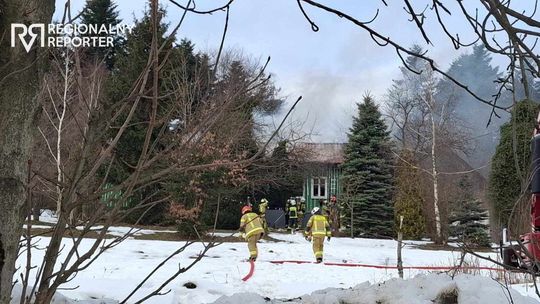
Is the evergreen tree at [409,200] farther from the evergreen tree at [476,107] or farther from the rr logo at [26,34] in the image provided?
the rr logo at [26,34]

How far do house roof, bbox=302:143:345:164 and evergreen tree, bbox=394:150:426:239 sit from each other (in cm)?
471

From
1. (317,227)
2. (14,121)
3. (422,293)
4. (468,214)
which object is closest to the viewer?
(14,121)

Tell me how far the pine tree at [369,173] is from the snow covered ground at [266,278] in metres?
9.75

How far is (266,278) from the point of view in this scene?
8.70 meters

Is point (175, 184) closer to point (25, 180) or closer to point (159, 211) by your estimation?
point (159, 211)

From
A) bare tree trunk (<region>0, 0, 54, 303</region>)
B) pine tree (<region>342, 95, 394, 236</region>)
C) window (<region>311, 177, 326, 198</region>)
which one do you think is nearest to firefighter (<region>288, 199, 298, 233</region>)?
pine tree (<region>342, 95, 394, 236</region>)

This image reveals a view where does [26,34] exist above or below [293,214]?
above

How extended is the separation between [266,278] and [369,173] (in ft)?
56.0

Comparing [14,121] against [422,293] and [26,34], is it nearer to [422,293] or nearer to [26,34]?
[26,34]

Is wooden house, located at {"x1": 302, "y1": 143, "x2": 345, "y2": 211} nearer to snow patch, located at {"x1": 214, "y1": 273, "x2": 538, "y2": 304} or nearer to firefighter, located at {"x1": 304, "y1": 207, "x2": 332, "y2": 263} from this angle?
firefighter, located at {"x1": 304, "y1": 207, "x2": 332, "y2": 263}

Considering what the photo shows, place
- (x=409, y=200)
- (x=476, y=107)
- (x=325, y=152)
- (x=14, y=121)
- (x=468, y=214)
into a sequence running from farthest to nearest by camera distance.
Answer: (x=476, y=107) → (x=325, y=152) → (x=409, y=200) → (x=468, y=214) → (x=14, y=121)

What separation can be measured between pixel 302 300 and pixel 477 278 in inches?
55.1

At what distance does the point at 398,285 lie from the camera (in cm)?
441

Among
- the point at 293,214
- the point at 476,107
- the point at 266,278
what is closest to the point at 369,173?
the point at 293,214
